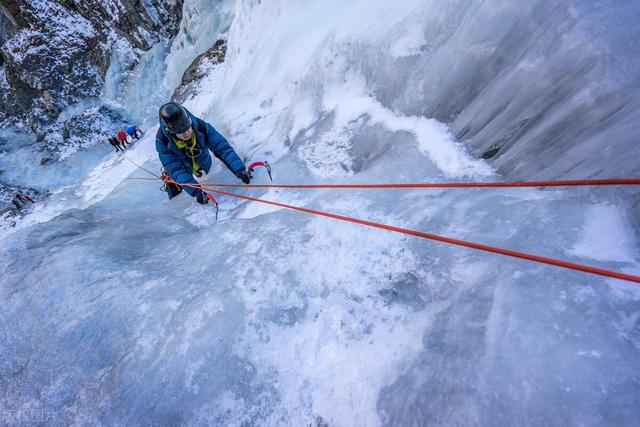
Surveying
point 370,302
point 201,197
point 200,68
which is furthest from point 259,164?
point 200,68

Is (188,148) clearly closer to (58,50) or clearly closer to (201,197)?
(201,197)

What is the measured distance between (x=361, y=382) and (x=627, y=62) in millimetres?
2679

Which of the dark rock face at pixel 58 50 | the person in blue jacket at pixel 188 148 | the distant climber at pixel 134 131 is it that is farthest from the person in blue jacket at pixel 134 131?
the person in blue jacket at pixel 188 148

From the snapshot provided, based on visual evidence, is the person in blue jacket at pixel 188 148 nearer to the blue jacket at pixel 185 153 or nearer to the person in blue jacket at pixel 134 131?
the blue jacket at pixel 185 153

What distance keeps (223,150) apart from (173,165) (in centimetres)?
76

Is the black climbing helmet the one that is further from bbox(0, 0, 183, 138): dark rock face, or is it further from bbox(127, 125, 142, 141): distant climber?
bbox(0, 0, 183, 138): dark rock face

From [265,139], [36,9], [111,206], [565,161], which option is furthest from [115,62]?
[565,161]

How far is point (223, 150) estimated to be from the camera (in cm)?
470

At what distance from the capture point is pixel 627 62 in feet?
6.57

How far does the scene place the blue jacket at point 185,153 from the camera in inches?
171

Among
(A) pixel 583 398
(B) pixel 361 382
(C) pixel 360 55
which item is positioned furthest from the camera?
(C) pixel 360 55

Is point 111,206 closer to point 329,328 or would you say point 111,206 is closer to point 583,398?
point 329,328

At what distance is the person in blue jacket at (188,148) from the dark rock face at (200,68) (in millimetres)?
7076

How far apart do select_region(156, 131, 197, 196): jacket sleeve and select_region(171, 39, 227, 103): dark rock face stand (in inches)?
284
